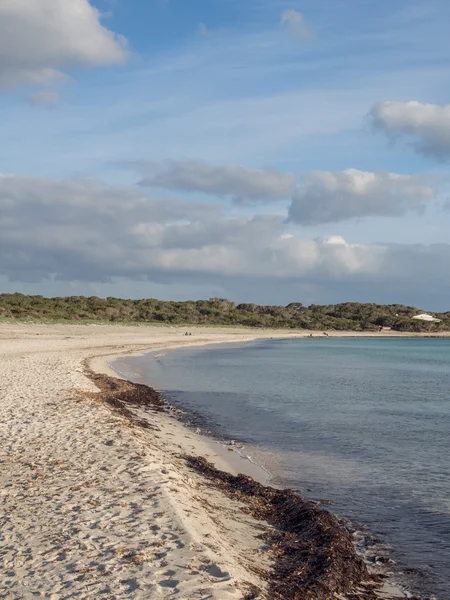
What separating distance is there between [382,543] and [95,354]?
32817mm

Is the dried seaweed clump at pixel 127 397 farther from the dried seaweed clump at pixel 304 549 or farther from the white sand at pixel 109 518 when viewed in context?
the dried seaweed clump at pixel 304 549

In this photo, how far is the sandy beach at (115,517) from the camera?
5.45 metres

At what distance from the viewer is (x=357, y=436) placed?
651 inches

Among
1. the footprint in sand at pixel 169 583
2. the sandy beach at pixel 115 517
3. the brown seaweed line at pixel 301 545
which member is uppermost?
the footprint in sand at pixel 169 583

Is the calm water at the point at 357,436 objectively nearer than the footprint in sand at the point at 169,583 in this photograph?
No

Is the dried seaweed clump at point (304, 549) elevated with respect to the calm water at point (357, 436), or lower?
elevated

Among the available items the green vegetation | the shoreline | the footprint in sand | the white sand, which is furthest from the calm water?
the green vegetation

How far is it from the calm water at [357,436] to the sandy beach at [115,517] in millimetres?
1881

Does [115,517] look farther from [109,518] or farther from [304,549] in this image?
[304,549]

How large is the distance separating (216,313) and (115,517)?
115 metres

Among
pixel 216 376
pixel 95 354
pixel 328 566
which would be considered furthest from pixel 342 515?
pixel 95 354

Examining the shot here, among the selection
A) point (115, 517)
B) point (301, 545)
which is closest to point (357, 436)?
point (301, 545)

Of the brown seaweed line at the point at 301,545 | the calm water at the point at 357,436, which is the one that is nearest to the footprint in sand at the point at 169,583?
the brown seaweed line at the point at 301,545

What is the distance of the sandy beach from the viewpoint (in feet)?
17.9
